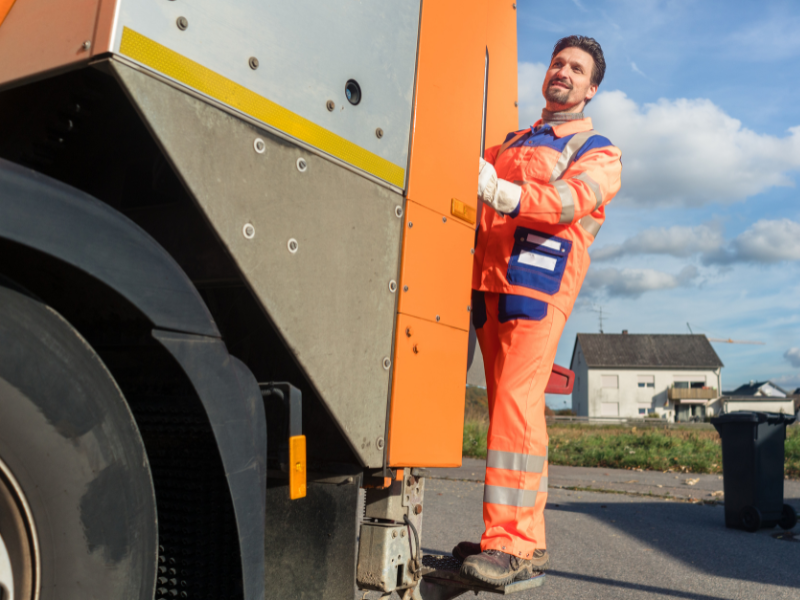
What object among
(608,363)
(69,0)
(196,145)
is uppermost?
(608,363)

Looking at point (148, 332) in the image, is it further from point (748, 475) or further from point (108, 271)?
point (748, 475)

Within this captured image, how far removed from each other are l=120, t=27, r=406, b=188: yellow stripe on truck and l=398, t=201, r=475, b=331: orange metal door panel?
168mm

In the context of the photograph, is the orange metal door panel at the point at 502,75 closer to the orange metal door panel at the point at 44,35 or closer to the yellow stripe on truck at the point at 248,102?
the yellow stripe on truck at the point at 248,102

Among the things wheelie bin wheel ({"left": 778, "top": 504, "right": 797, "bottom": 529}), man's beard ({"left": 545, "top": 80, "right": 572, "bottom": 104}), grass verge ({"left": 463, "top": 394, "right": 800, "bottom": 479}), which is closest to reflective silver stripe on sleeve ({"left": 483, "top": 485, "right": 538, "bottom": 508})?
man's beard ({"left": 545, "top": 80, "right": 572, "bottom": 104})

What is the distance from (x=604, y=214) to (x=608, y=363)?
6312 centimetres

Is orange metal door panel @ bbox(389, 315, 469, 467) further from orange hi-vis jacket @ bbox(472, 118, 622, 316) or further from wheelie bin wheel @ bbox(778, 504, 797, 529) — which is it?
wheelie bin wheel @ bbox(778, 504, 797, 529)

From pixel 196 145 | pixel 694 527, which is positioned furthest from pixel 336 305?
pixel 694 527

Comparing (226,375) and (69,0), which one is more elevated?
(69,0)

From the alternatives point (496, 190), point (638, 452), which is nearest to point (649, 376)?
point (638, 452)

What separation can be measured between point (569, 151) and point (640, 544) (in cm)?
387

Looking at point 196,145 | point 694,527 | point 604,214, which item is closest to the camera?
point 196,145

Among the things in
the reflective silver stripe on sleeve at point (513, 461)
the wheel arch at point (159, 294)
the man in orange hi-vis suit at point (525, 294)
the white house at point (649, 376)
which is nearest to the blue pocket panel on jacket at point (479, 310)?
the man in orange hi-vis suit at point (525, 294)

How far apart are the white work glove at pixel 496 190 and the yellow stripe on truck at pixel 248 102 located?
1.84 ft

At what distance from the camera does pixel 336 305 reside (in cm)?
170
